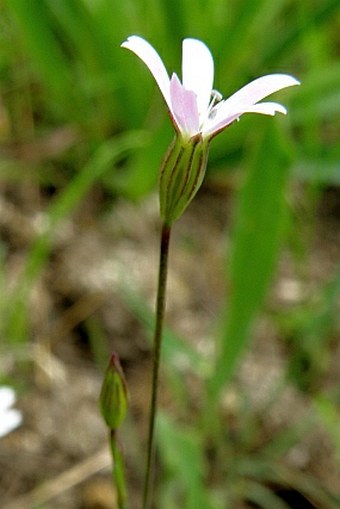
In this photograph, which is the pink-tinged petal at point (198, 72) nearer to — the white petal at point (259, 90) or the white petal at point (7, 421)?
the white petal at point (259, 90)

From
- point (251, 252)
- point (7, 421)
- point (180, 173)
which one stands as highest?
point (180, 173)

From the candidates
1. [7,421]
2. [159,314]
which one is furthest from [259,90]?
[7,421]

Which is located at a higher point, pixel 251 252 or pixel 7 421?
pixel 251 252

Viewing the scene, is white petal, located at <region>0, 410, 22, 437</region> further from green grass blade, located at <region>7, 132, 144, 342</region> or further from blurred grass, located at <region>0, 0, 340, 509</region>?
green grass blade, located at <region>7, 132, 144, 342</region>

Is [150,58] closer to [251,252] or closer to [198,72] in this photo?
[198,72]

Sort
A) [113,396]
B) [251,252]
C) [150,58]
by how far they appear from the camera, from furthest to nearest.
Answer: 1. [251,252]
2. [113,396]
3. [150,58]

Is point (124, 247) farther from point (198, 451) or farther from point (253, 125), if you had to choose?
point (198, 451)

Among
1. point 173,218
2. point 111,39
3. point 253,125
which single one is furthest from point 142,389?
point 173,218

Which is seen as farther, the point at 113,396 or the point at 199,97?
the point at 113,396
